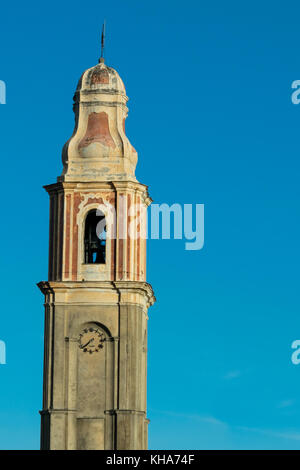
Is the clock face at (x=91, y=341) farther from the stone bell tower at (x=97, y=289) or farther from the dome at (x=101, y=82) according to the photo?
the dome at (x=101, y=82)

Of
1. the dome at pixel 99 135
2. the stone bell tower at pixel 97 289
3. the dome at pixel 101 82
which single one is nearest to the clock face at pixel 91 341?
the stone bell tower at pixel 97 289

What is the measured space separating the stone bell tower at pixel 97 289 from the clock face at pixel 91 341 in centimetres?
4

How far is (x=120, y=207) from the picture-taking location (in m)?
66.1

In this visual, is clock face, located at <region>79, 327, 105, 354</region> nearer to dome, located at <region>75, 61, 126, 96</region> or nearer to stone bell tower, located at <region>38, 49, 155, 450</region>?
stone bell tower, located at <region>38, 49, 155, 450</region>

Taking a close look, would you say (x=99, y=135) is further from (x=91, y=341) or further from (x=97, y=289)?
(x=91, y=341)

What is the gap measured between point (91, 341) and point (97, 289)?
1.98 m

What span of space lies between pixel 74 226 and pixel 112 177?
93.9 inches

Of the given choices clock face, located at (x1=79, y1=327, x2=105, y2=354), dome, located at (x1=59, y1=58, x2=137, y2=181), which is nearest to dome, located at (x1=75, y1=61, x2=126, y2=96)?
dome, located at (x1=59, y1=58, x2=137, y2=181)

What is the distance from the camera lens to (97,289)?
65375 millimetres
